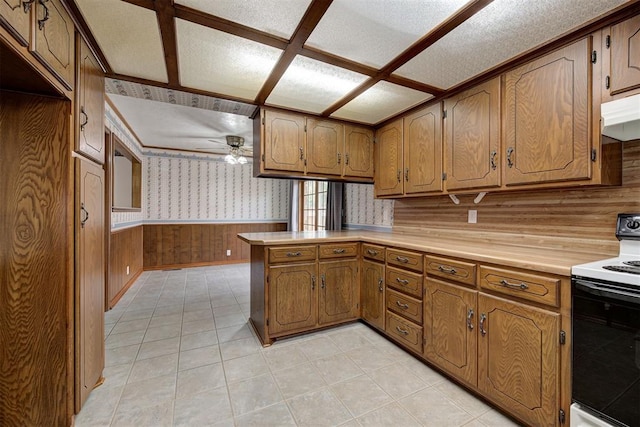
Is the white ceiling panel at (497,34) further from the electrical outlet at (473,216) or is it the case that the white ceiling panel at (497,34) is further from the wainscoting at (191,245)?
the wainscoting at (191,245)

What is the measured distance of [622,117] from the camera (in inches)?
50.1

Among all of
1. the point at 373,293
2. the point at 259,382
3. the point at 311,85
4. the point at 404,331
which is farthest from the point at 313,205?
the point at 259,382

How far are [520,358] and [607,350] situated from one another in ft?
1.28

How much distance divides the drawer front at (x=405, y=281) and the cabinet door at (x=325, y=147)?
1236 mm

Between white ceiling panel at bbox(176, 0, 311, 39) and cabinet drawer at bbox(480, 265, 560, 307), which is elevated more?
white ceiling panel at bbox(176, 0, 311, 39)

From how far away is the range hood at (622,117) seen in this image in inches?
48.6

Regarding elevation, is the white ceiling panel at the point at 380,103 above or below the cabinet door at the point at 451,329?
above

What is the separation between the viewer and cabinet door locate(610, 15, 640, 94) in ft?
4.35

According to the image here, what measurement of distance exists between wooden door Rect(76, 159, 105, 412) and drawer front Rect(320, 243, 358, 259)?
65.0 inches

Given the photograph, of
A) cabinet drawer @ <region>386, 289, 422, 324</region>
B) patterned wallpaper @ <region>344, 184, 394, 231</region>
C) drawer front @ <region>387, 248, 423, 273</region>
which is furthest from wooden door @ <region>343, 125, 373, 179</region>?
cabinet drawer @ <region>386, 289, 422, 324</region>

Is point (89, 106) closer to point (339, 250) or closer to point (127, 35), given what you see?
point (127, 35)

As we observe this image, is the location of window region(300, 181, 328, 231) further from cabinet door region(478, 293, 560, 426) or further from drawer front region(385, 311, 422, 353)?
cabinet door region(478, 293, 560, 426)

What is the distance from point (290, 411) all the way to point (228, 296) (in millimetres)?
2397

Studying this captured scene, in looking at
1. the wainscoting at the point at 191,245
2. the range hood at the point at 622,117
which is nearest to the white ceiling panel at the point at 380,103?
the range hood at the point at 622,117
